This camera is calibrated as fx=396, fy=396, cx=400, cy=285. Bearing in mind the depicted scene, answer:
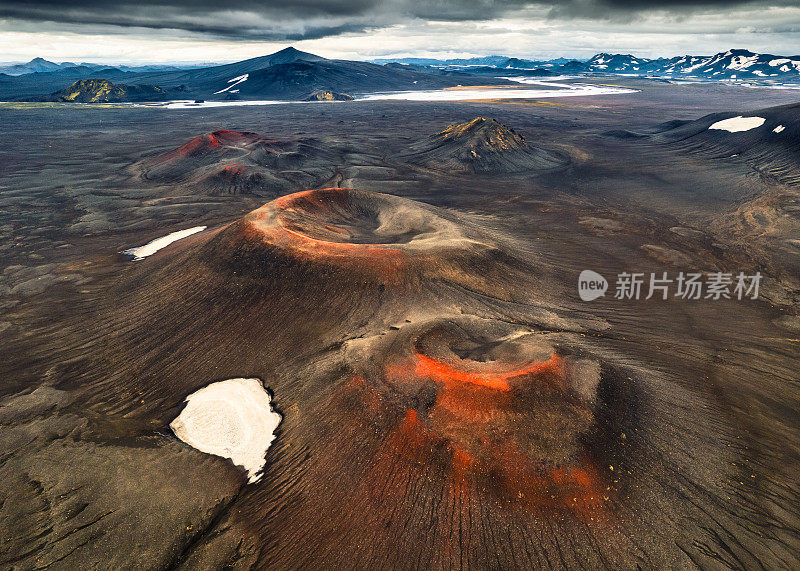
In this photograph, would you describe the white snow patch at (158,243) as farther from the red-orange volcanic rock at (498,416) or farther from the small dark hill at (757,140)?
the small dark hill at (757,140)

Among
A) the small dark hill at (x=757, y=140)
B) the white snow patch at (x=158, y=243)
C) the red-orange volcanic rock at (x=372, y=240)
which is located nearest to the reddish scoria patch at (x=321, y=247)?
the red-orange volcanic rock at (x=372, y=240)

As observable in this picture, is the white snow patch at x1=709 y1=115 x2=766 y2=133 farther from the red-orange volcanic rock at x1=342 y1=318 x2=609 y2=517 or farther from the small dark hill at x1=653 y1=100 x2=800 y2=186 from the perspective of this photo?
the red-orange volcanic rock at x1=342 y1=318 x2=609 y2=517

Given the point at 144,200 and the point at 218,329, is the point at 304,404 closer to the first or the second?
the point at 218,329

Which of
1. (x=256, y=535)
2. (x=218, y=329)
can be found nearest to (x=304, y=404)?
(x=256, y=535)

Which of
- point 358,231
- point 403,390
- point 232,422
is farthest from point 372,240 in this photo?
point 232,422

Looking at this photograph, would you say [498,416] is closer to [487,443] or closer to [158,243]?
[487,443]

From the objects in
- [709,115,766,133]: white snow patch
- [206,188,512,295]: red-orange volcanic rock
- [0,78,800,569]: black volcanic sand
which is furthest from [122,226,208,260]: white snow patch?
[709,115,766,133]: white snow patch
